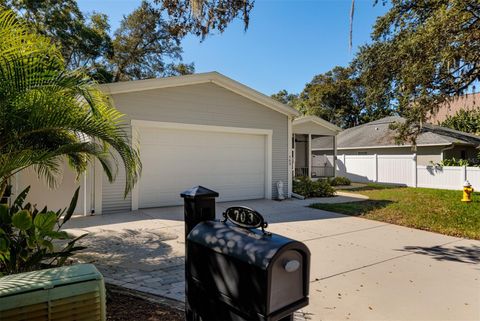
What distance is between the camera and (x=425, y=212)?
29.7 ft

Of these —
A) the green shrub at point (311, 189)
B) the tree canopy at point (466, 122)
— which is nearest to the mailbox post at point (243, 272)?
the green shrub at point (311, 189)

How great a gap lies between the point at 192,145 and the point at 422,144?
1409 cm

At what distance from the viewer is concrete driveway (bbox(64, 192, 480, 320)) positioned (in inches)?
136

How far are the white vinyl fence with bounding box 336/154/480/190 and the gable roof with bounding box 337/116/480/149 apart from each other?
1366 millimetres

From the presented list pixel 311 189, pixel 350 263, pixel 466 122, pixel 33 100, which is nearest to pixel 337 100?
pixel 466 122

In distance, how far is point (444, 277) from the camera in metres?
4.32

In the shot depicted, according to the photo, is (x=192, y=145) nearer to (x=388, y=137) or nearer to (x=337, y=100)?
(x=388, y=137)

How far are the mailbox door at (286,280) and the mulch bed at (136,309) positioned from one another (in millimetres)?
1481

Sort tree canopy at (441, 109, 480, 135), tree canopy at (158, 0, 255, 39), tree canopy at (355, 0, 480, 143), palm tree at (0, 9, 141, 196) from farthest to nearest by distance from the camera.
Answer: tree canopy at (441, 109, 480, 135) < tree canopy at (355, 0, 480, 143) < tree canopy at (158, 0, 255, 39) < palm tree at (0, 9, 141, 196)

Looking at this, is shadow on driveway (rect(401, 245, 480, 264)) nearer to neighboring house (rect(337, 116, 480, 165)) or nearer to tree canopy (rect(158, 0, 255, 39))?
tree canopy (rect(158, 0, 255, 39))

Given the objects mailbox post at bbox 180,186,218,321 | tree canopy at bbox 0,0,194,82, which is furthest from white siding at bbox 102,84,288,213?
mailbox post at bbox 180,186,218,321

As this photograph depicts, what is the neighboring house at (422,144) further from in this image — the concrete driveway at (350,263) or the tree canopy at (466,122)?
the concrete driveway at (350,263)

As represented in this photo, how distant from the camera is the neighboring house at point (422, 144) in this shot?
17.2m

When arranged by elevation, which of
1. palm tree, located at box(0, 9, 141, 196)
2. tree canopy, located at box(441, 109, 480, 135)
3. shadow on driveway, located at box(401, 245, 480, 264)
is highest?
tree canopy, located at box(441, 109, 480, 135)
